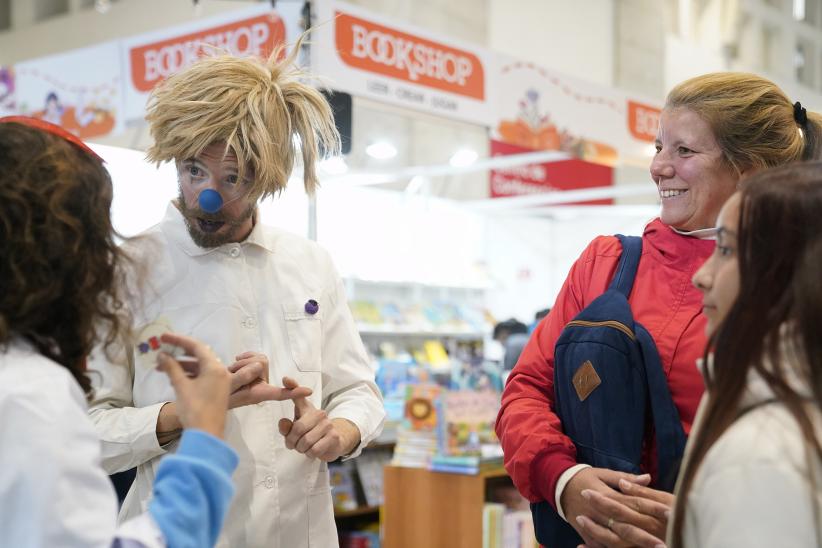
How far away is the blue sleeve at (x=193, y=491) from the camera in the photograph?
51.0 inches

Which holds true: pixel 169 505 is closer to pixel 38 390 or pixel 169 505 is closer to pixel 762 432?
pixel 38 390

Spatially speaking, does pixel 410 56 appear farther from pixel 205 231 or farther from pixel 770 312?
pixel 770 312

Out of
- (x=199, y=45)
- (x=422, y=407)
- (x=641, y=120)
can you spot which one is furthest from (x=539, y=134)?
(x=199, y=45)

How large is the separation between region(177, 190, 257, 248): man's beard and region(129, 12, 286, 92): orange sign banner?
2.17m

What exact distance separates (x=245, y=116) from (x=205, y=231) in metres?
0.26

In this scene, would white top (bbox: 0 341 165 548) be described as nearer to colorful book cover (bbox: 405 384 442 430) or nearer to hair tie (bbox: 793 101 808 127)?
hair tie (bbox: 793 101 808 127)

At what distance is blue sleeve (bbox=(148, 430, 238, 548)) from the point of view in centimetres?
129

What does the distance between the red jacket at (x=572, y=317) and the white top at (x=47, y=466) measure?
92 centimetres

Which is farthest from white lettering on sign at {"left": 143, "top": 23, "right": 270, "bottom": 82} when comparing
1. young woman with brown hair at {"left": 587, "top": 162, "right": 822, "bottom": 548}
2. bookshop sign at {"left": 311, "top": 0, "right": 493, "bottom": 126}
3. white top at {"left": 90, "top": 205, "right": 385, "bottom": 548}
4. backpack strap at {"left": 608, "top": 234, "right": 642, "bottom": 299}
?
young woman with brown hair at {"left": 587, "top": 162, "right": 822, "bottom": 548}

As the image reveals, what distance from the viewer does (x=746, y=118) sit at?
194 cm

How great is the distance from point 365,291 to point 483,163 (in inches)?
112

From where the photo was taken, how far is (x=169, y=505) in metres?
1.30

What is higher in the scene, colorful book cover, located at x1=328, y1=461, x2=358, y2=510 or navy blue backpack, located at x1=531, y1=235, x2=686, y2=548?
navy blue backpack, located at x1=531, y1=235, x2=686, y2=548

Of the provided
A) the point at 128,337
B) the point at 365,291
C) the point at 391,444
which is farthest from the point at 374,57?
the point at 365,291
